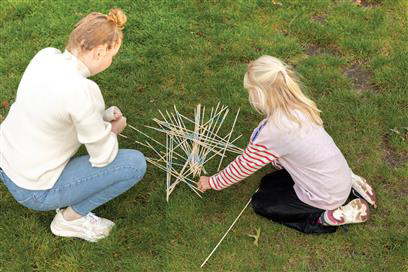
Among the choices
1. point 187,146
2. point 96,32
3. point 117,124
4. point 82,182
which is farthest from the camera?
point 187,146

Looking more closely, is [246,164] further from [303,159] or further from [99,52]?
[99,52]

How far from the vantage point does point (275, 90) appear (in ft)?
7.75

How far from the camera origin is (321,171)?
262 centimetres

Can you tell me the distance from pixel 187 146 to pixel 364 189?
1.32 metres

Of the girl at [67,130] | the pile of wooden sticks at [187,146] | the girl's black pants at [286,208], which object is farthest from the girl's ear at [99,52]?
→ the girl's black pants at [286,208]

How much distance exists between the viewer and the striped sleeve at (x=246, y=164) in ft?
8.57

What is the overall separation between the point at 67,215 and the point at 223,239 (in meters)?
1.03

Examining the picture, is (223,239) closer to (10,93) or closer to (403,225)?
(403,225)

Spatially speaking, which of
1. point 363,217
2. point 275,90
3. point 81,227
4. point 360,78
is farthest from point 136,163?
point 360,78

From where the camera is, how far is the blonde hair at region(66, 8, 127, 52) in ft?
7.24

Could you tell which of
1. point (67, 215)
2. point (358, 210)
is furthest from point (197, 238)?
point (358, 210)

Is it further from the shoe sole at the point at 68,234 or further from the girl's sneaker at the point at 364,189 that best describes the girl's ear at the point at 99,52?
the girl's sneaker at the point at 364,189

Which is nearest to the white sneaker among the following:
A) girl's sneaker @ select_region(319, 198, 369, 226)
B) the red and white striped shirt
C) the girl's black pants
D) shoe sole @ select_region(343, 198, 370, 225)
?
the red and white striped shirt

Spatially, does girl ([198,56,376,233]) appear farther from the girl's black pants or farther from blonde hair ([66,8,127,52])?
blonde hair ([66,8,127,52])
